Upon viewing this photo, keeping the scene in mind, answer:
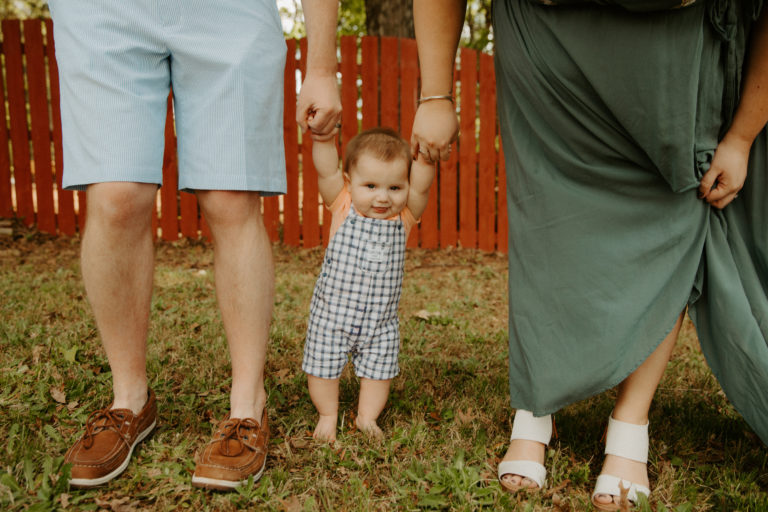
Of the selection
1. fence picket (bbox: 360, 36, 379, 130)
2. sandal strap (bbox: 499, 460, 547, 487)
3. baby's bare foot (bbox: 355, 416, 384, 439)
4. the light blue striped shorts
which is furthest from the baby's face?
fence picket (bbox: 360, 36, 379, 130)

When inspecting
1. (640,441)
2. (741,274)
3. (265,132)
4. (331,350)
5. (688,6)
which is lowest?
(640,441)

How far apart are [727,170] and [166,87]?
61.8 inches

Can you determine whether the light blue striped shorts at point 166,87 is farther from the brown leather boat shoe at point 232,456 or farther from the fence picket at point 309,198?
the fence picket at point 309,198

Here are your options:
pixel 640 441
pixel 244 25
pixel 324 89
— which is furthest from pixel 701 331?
pixel 244 25

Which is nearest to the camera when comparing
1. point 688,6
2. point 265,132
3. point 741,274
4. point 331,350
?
point 688,6

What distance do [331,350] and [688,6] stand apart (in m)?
1.40

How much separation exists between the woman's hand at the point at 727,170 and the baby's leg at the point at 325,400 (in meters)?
1.27

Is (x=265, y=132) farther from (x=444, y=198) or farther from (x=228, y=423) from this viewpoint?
(x=444, y=198)

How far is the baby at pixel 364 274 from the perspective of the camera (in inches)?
80.4

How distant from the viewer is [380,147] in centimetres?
203

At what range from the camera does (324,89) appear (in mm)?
1869

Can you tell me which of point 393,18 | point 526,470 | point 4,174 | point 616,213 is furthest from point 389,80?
point 526,470

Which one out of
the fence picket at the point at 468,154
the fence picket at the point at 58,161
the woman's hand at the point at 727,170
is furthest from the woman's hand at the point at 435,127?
the fence picket at the point at 58,161

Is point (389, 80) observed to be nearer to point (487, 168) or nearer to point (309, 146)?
point (309, 146)
